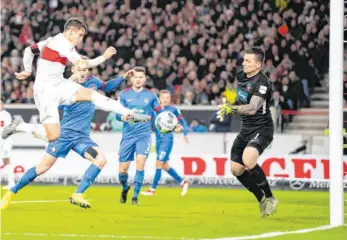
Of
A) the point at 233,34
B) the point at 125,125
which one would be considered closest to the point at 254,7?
the point at 233,34

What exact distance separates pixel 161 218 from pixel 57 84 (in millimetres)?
2402

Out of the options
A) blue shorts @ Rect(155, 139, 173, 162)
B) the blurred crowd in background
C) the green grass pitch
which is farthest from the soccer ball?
the blurred crowd in background

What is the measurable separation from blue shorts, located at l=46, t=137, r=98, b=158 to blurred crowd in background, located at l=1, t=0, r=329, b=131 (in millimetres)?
11703

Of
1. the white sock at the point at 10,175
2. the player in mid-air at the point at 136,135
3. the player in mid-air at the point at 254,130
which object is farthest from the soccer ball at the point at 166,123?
the white sock at the point at 10,175

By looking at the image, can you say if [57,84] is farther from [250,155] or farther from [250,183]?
[250,183]

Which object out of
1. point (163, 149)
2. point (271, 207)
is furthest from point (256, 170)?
point (163, 149)

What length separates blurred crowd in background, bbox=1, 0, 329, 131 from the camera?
89.9ft

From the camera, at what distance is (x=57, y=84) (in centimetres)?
1312

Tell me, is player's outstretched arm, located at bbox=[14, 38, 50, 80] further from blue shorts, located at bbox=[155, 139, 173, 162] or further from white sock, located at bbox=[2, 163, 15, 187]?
white sock, located at bbox=[2, 163, 15, 187]

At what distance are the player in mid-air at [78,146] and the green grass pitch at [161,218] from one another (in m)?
0.36

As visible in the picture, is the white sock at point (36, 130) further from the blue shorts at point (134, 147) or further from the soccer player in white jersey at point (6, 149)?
the soccer player in white jersey at point (6, 149)

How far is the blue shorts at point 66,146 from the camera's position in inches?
580

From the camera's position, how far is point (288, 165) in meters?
22.6

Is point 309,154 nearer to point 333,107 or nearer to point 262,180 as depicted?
point 262,180
